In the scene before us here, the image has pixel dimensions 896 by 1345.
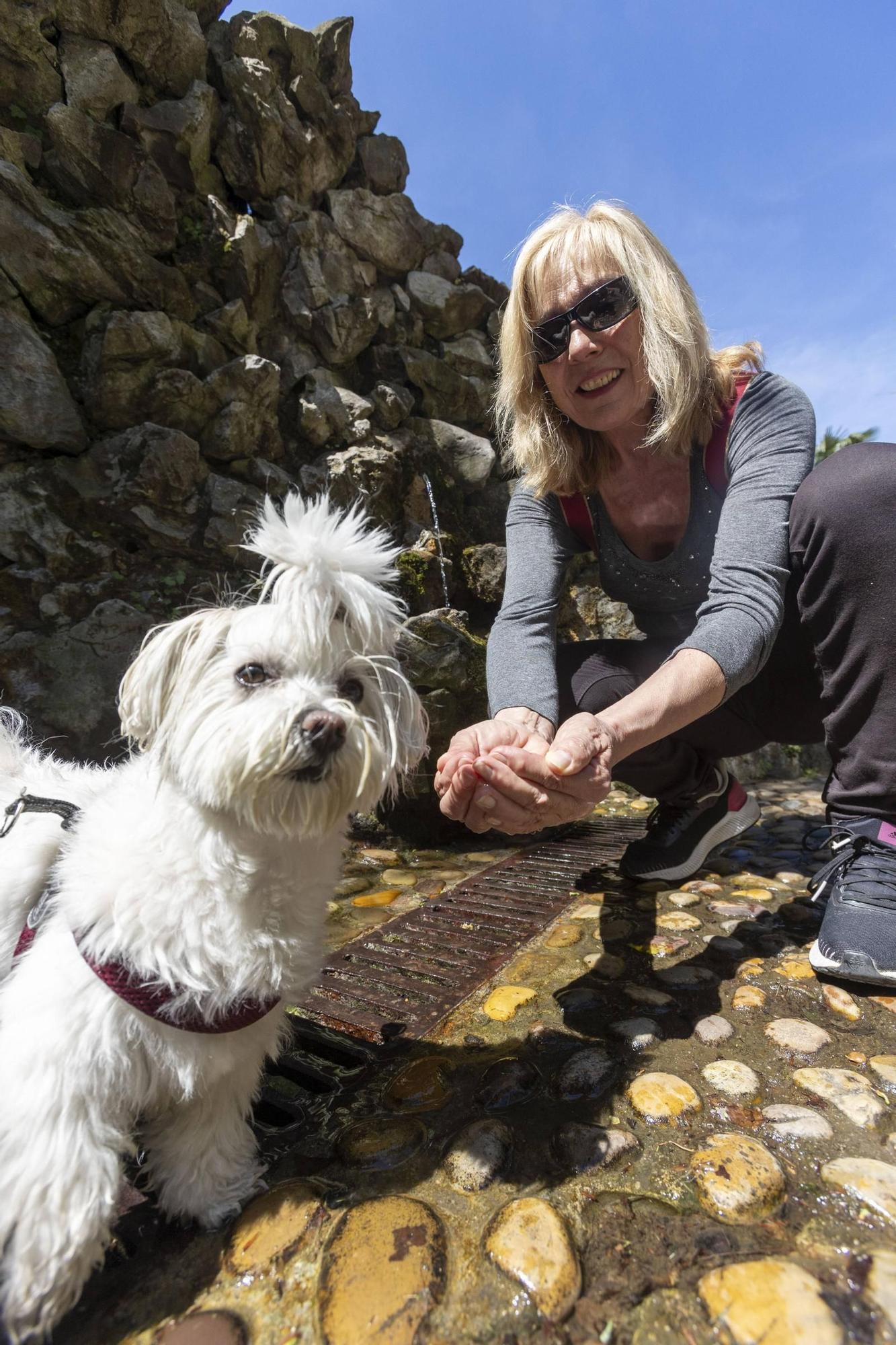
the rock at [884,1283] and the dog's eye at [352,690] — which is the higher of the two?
the dog's eye at [352,690]

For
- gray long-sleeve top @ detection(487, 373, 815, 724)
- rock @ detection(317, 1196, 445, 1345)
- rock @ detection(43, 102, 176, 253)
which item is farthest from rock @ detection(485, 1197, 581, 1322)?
rock @ detection(43, 102, 176, 253)

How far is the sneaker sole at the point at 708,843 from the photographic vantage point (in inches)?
126

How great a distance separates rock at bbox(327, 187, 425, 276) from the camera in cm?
794

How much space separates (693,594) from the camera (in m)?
2.98

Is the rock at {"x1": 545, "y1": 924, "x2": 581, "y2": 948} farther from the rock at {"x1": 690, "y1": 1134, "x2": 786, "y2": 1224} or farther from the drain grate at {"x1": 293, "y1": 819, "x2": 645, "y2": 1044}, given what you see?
the rock at {"x1": 690, "y1": 1134, "x2": 786, "y2": 1224}

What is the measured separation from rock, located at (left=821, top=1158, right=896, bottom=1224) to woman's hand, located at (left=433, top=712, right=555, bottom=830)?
1.10 m

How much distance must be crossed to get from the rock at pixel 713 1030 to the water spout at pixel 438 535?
442 cm

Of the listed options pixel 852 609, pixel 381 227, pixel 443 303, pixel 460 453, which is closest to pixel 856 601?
pixel 852 609

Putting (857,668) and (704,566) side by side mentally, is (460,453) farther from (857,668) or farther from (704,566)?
(857,668)

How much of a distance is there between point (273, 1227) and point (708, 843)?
2516 mm

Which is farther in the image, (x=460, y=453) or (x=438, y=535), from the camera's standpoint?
(x=460, y=453)

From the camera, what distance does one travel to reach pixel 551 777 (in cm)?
186

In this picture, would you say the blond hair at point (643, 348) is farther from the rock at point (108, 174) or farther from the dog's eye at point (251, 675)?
the rock at point (108, 174)

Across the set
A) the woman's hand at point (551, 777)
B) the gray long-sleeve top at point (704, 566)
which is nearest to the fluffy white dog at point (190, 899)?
the woman's hand at point (551, 777)
